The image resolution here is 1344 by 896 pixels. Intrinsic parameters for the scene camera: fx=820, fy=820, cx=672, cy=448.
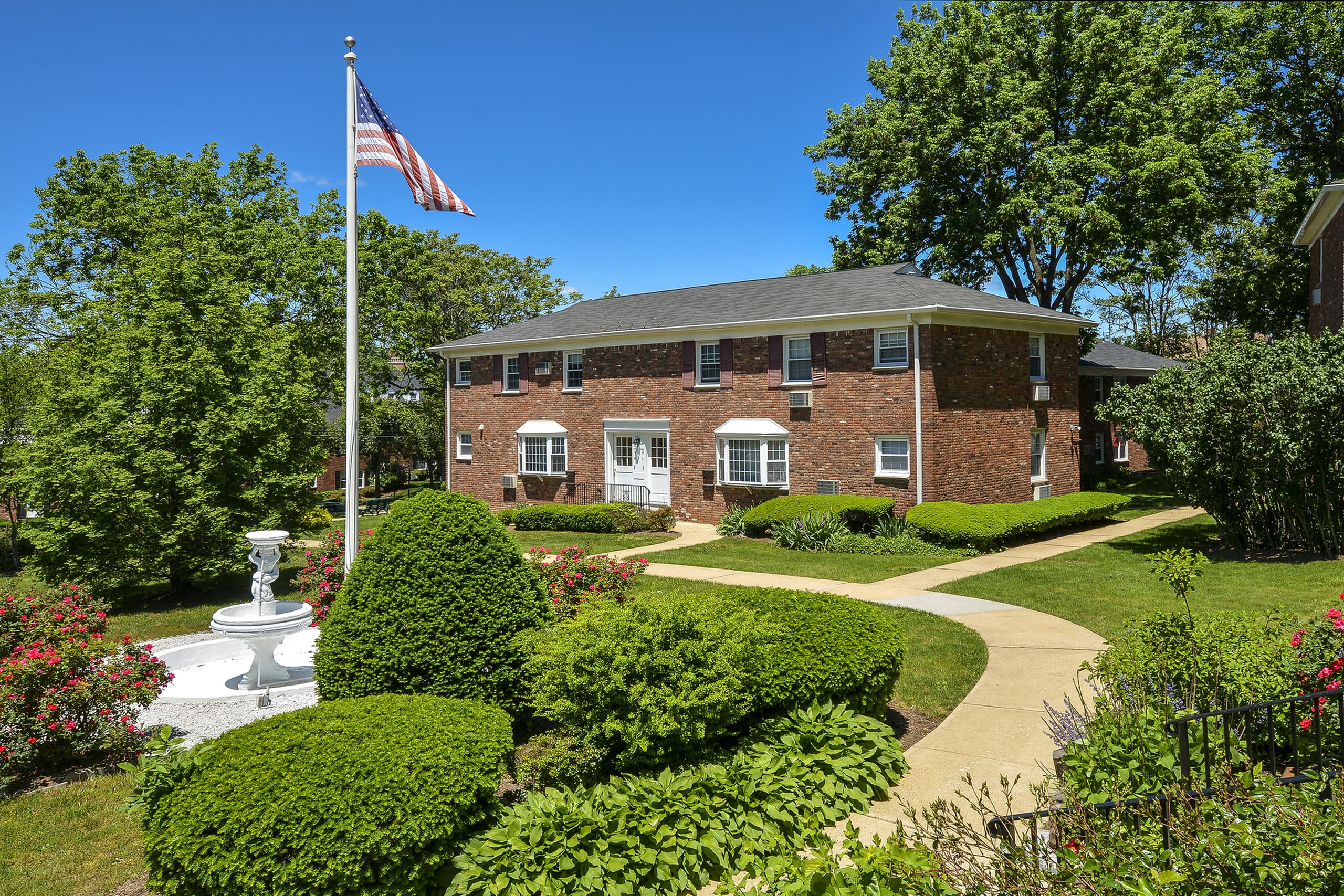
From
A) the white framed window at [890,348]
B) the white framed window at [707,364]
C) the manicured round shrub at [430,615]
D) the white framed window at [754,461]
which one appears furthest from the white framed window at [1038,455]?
the manicured round shrub at [430,615]

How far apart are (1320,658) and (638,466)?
774 inches

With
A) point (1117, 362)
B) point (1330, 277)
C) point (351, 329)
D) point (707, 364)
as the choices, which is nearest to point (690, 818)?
point (351, 329)

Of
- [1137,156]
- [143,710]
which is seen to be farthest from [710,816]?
[1137,156]

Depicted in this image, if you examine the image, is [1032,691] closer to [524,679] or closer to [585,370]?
[524,679]

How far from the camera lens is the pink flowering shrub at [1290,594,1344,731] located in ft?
17.3

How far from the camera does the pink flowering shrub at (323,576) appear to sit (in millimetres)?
9109

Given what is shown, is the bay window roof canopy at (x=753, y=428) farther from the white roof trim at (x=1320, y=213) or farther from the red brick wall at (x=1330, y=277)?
the white roof trim at (x=1320, y=213)

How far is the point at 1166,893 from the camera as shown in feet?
9.53

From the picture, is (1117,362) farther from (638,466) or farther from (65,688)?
(65,688)

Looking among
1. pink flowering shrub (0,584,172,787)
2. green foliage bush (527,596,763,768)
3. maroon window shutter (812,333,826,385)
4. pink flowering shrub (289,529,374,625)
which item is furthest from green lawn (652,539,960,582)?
pink flowering shrub (0,584,172,787)

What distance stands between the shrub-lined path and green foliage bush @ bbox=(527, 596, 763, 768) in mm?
1225

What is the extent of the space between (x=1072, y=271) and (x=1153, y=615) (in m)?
25.1

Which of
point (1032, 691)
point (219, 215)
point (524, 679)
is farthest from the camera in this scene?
point (219, 215)

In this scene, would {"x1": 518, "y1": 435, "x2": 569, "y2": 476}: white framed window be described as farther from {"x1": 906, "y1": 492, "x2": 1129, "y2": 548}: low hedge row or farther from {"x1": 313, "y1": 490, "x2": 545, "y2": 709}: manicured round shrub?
{"x1": 313, "y1": 490, "x2": 545, "y2": 709}: manicured round shrub
